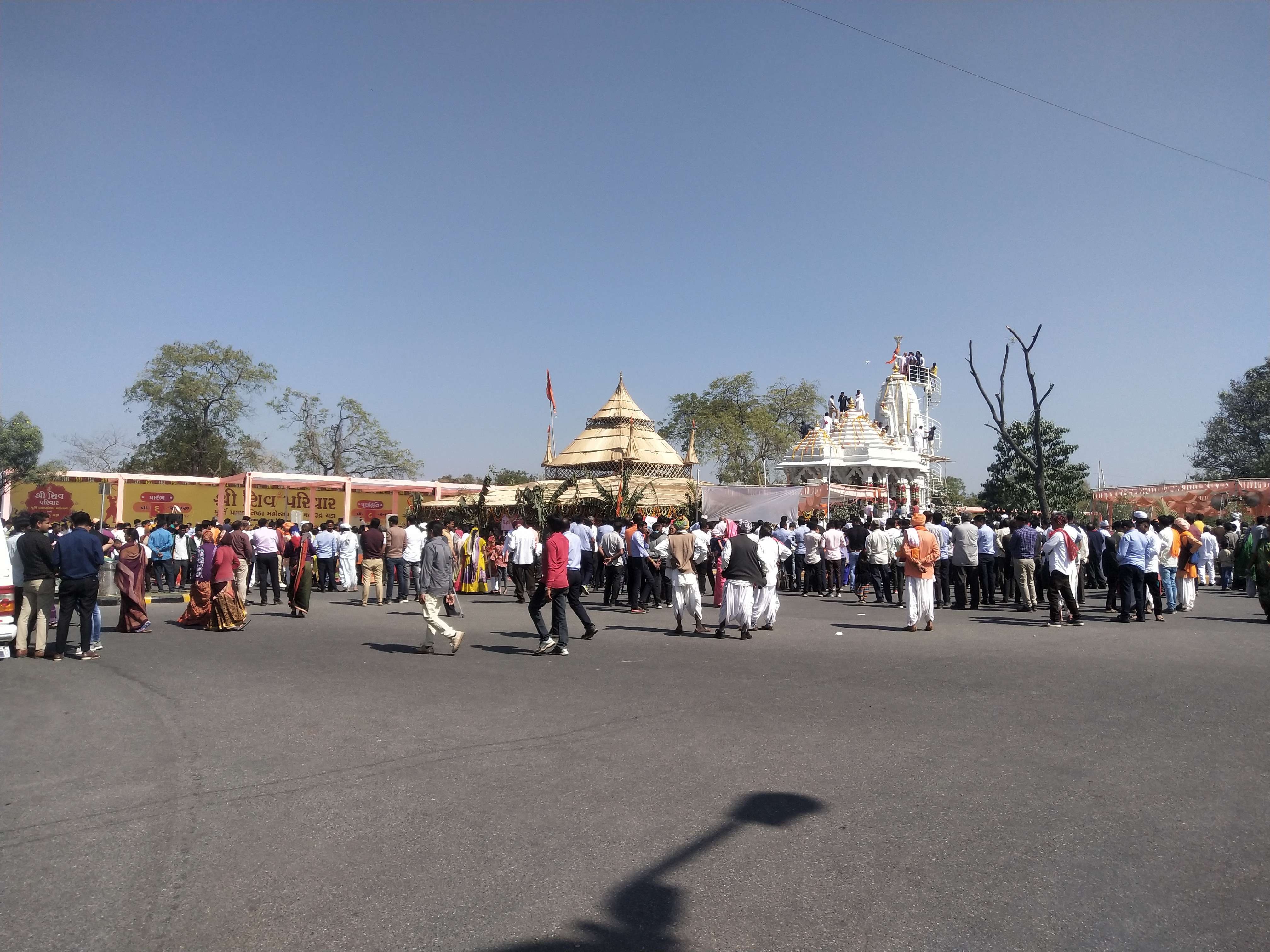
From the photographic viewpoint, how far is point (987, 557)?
1700 cm

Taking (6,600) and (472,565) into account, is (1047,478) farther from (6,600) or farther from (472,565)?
(6,600)

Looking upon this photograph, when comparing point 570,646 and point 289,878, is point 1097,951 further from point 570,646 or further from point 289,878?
point 570,646

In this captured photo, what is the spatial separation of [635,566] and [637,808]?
448 inches

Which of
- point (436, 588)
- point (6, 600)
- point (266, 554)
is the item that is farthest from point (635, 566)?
point (6, 600)

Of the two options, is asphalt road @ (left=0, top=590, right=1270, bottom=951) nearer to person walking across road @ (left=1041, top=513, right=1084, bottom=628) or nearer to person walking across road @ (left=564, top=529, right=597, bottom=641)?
person walking across road @ (left=564, top=529, right=597, bottom=641)

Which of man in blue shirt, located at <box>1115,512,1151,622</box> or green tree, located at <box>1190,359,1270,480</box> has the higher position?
green tree, located at <box>1190,359,1270,480</box>

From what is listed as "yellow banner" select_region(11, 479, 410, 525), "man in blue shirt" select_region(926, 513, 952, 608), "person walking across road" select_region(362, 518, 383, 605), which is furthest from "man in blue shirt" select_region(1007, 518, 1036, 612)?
"yellow banner" select_region(11, 479, 410, 525)

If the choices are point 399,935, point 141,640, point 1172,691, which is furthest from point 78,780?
point 1172,691

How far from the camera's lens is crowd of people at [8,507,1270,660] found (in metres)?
10.9

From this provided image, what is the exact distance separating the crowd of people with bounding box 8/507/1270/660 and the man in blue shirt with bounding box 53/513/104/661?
2 centimetres

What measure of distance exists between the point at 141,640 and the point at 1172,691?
12323 mm

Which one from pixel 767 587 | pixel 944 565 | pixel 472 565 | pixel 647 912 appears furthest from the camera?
pixel 472 565

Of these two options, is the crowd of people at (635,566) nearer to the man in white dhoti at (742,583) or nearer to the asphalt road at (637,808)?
the man in white dhoti at (742,583)

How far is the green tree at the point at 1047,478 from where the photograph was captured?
50.8 meters
